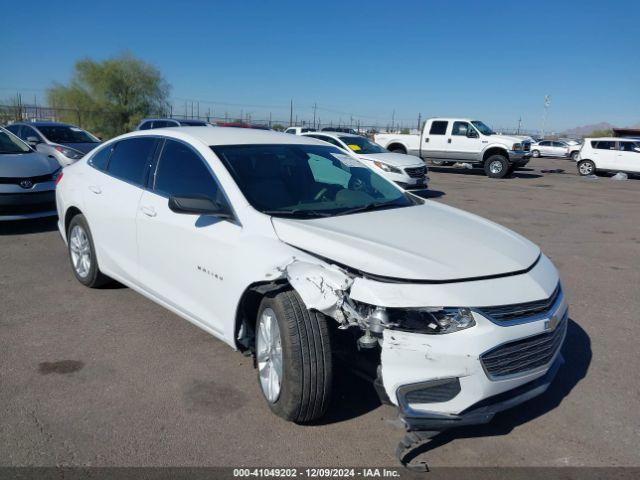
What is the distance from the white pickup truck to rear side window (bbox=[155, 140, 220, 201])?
704 inches

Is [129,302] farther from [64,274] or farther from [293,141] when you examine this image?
[293,141]

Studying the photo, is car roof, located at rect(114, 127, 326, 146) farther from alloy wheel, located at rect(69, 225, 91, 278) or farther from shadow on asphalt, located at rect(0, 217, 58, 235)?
shadow on asphalt, located at rect(0, 217, 58, 235)

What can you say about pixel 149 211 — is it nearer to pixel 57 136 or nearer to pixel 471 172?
pixel 57 136

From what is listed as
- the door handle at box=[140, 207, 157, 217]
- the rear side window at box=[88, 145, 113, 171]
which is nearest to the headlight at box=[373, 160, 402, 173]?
the rear side window at box=[88, 145, 113, 171]

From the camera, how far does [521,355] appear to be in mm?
2803

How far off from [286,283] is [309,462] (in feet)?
3.13

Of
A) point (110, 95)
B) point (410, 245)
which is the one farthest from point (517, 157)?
point (110, 95)

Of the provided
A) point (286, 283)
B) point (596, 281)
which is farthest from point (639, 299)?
point (286, 283)

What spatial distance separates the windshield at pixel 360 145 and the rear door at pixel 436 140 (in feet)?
22.4

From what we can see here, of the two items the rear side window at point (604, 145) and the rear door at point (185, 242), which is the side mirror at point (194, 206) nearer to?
the rear door at point (185, 242)

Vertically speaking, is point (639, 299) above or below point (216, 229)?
below

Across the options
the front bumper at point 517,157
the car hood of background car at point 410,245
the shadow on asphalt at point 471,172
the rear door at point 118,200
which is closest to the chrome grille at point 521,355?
the car hood of background car at point 410,245

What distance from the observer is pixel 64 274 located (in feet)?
18.9

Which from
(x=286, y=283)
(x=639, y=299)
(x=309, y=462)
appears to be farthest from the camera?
(x=639, y=299)
